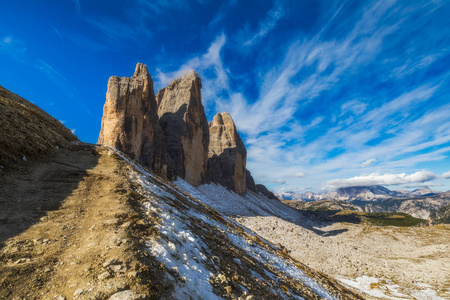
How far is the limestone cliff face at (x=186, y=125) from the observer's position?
55.9 meters

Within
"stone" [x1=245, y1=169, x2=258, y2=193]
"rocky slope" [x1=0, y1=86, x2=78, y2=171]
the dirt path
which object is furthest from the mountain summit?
the dirt path

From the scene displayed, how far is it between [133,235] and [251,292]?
4032 mm

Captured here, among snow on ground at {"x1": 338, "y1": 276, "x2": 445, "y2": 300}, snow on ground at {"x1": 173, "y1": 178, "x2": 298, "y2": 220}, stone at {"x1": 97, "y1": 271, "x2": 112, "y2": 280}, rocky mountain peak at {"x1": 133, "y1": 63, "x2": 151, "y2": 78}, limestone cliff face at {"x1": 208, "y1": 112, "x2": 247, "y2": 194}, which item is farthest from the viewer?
limestone cliff face at {"x1": 208, "y1": 112, "x2": 247, "y2": 194}

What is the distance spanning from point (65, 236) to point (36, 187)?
5.55 metres

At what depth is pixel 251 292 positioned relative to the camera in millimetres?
6223

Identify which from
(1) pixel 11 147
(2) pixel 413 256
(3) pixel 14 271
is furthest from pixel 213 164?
(3) pixel 14 271

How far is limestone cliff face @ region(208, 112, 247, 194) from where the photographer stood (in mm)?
82812

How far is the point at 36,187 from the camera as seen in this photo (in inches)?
369

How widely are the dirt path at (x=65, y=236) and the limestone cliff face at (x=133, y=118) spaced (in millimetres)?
29102

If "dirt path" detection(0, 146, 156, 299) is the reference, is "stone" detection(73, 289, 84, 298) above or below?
below

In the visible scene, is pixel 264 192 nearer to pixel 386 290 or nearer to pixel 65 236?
pixel 386 290

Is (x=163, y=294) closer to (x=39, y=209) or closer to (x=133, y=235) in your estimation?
(x=133, y=235)

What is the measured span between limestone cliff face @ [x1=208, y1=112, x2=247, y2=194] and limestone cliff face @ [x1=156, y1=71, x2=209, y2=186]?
1665cm

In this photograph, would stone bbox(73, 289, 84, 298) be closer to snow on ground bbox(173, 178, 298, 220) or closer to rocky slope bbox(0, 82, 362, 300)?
rocky slope bbox(0, 82, 362, 300)
